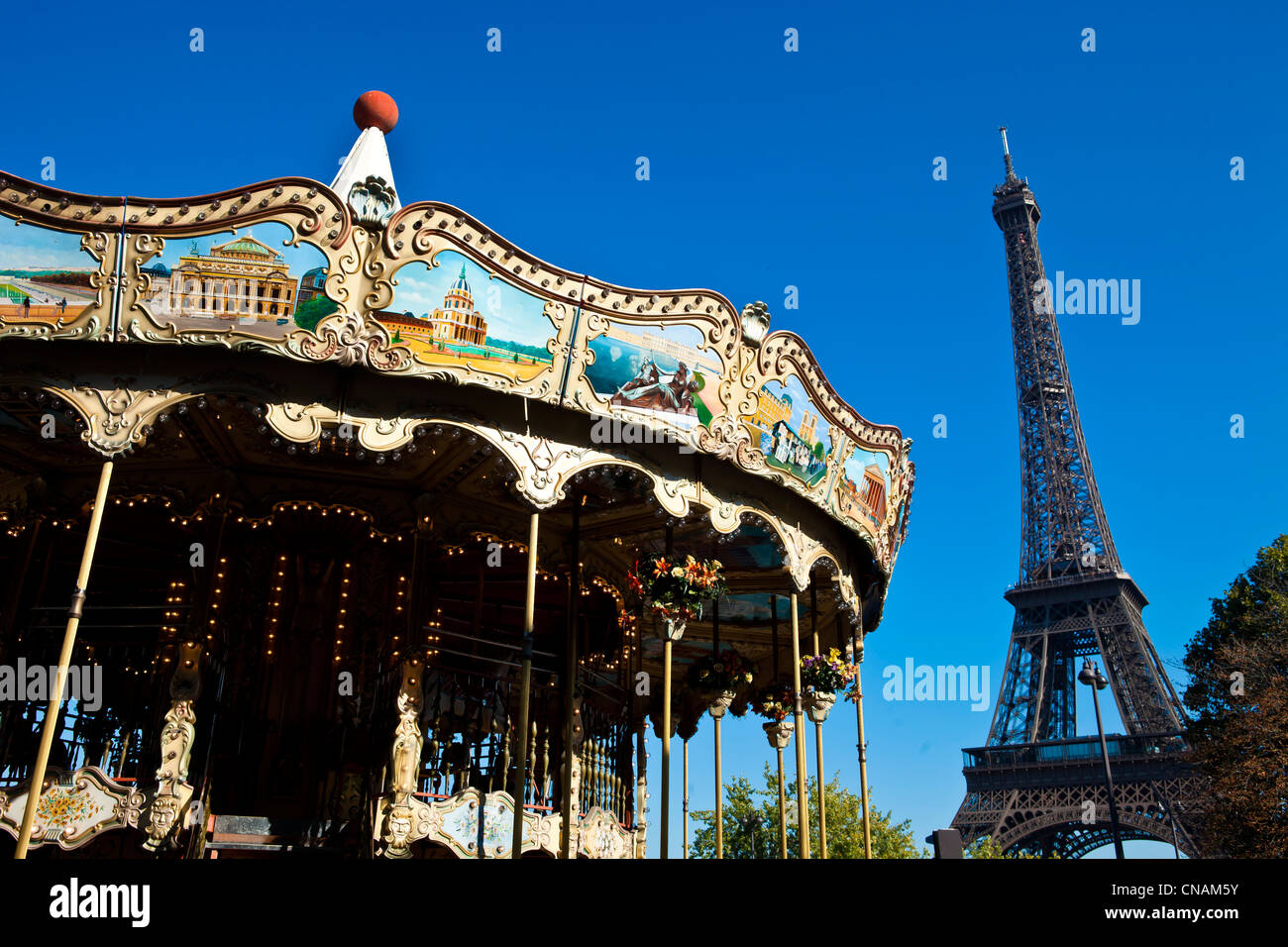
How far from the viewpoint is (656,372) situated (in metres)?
11.5

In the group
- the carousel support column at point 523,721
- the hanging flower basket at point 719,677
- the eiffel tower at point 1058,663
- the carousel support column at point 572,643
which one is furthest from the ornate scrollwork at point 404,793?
the eiffel tower at point 1058,663

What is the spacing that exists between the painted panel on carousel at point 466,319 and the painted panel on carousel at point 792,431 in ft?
9.78

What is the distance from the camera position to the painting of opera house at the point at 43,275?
388 inches

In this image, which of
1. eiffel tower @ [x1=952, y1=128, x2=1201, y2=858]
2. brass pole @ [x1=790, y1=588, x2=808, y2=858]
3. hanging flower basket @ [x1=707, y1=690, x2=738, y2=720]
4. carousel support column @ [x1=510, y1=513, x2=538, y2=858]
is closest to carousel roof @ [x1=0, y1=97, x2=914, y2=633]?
carousel support column @ [x1=510, y1=513, x2=538, y2=858]

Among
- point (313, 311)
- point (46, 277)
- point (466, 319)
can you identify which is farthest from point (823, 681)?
→ point (46, 277)

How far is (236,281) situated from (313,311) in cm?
78

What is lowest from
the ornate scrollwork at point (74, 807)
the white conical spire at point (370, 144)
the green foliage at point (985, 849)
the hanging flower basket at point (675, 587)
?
the green foliage at point (985, 849)

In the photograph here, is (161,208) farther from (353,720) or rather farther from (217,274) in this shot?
(353,720)

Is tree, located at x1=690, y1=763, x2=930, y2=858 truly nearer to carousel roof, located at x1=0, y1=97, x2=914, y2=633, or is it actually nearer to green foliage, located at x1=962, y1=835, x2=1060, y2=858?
green foliage, located at x1=962, y1=835, x2=1060, y2=858

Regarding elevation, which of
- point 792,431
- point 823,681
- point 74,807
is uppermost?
point 792,431

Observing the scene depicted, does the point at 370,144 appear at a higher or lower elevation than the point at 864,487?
higher

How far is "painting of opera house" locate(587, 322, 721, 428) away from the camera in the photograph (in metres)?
11.2

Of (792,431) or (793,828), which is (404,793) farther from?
(793,828)

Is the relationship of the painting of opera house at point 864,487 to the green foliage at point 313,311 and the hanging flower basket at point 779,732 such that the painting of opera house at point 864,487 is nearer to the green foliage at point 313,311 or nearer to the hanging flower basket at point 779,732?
the hanging flower basket at point 779,732
